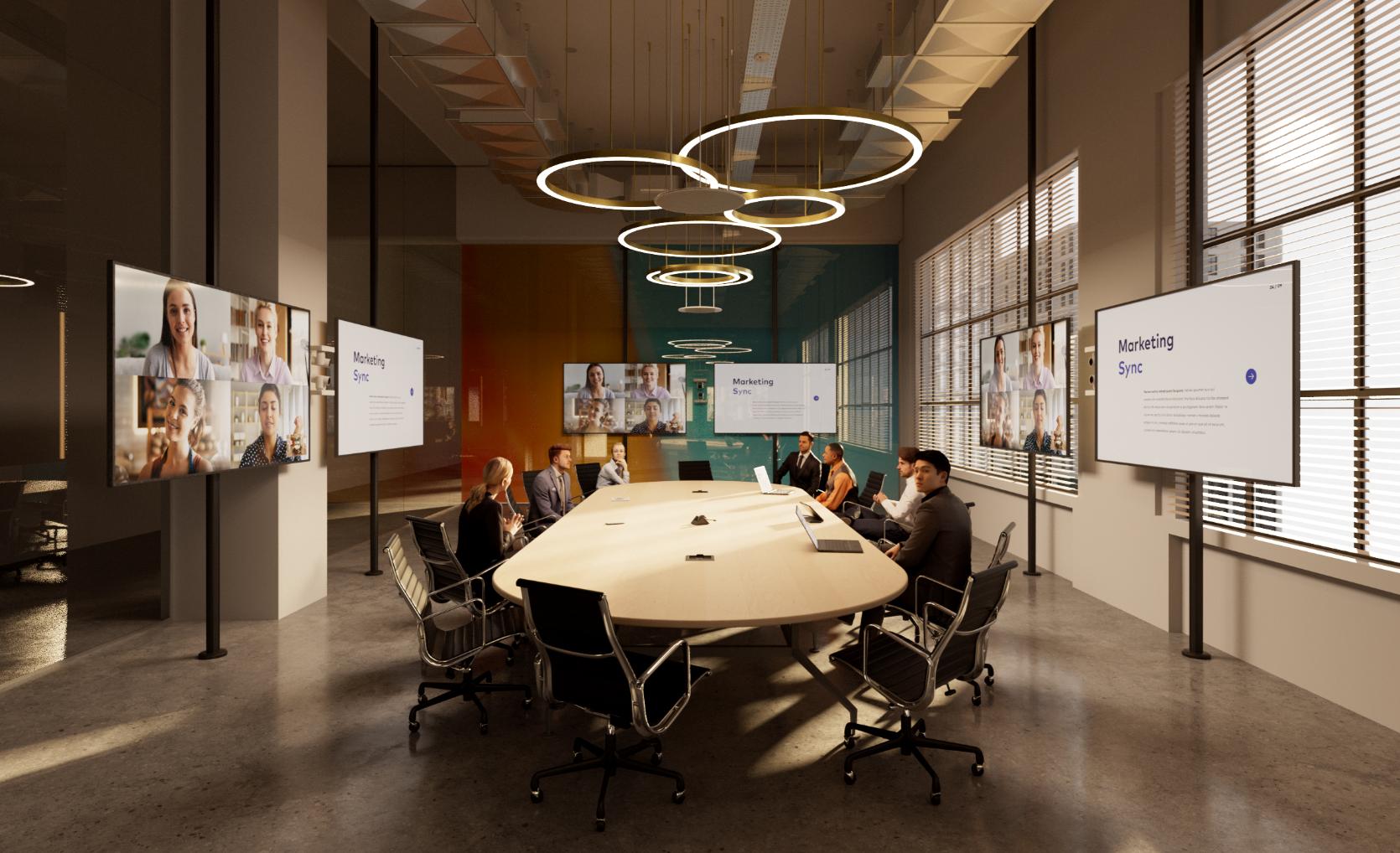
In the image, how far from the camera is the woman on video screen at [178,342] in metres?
4.38

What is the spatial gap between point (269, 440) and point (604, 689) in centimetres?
409

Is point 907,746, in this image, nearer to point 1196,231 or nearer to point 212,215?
point 1196,231

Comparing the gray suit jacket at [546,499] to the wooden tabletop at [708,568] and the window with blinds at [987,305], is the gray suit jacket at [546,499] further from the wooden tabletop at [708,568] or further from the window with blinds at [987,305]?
the window with blinds at [987,305]

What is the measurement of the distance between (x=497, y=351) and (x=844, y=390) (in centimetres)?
583

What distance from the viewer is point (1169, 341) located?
193 inches

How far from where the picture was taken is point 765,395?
1196 centimetres

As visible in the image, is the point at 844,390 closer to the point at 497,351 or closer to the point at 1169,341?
the point at 497,351

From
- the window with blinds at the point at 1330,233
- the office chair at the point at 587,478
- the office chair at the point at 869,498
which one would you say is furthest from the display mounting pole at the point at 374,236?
the window with blinds at the point at 1330,233

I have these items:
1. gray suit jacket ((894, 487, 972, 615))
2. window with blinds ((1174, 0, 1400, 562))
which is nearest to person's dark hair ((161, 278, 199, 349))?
gray suit jacket ((894, 487, 972, 615))

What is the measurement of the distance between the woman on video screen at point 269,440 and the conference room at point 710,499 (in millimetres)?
47

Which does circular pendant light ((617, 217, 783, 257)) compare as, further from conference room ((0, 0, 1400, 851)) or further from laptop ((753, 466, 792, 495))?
laptop ((753, 466, 792, 495))

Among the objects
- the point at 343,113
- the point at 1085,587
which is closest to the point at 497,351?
the point at 343,113

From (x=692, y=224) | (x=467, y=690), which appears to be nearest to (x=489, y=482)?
(x=467, y=690)

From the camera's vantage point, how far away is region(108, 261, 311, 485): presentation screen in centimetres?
414
